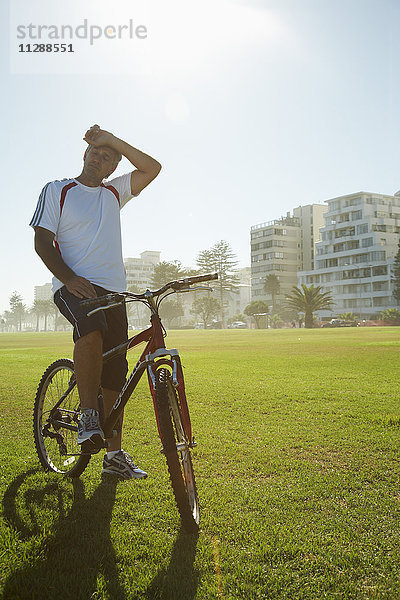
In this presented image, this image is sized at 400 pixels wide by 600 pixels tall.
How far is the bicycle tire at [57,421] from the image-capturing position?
12.8 ft

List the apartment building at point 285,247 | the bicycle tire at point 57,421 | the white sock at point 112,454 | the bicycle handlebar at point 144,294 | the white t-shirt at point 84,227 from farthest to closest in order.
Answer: the apartment building at point 285,247, the bicycle tire at point 57,421, the white sock at point 112,454, the white t-shirt at point 84,227, the bicycle handlebar at point 144,294

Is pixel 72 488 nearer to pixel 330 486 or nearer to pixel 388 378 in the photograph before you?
pixel 330 486

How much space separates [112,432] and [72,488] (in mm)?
660

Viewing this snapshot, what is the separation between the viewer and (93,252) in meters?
3.41

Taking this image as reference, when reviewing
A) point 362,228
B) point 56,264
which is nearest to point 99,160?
point 56,264

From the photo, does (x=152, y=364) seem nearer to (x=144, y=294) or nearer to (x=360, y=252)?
(x=144, y=294)

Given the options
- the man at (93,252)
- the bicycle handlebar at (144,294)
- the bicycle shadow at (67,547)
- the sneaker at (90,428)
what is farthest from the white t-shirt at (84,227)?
the bicycle shadow at (67,547)

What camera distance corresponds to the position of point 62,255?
11.3ft

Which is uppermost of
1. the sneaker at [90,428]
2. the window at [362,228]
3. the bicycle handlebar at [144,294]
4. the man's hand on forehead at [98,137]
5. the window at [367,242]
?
the window at [362,228]

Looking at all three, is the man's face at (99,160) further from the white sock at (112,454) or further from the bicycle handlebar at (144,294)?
the white sock at (112,454)


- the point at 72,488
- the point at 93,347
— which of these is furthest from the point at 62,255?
the point at 72,488

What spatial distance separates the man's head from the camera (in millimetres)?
3531

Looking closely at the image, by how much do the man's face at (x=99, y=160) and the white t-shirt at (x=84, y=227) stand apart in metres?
0.12

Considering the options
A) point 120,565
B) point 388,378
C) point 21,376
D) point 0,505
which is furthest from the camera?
point 21,376
